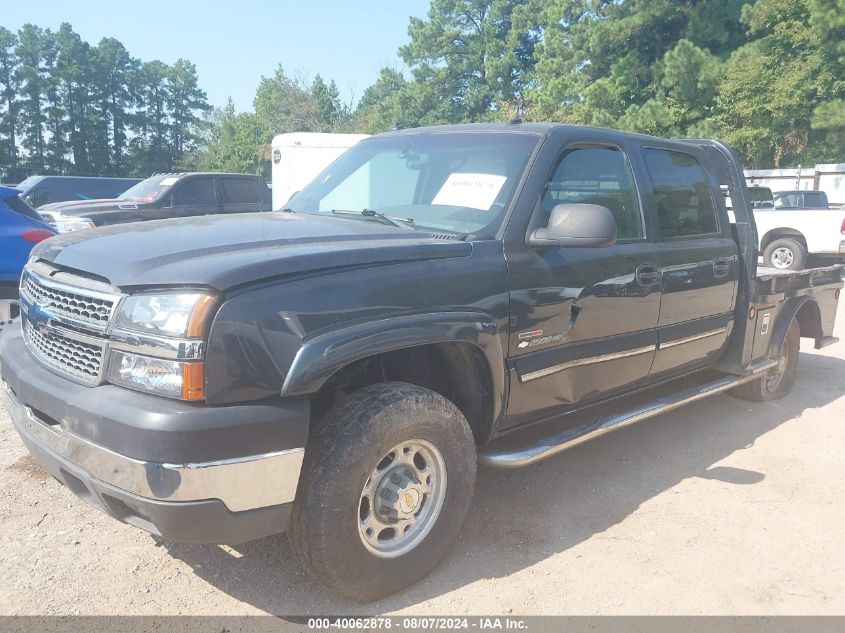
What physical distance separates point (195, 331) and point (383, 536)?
1219mm

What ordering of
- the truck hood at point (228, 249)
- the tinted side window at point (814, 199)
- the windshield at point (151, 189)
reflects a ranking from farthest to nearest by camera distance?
the tinted side window at point (814, 199), the windshield at point (151, 189), the truck hood at point (228, 249)

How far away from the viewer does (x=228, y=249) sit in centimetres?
257

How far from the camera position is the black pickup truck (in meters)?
2.27

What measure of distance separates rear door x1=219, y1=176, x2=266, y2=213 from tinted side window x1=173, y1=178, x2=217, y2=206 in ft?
0.78

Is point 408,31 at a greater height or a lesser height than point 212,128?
greater

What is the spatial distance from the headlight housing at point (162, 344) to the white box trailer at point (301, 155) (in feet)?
38.3

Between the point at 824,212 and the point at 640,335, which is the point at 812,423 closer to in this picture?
the point at 640,335

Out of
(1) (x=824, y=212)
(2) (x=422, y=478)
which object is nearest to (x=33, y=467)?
(2) (x=422, y=478)

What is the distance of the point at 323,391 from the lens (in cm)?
283

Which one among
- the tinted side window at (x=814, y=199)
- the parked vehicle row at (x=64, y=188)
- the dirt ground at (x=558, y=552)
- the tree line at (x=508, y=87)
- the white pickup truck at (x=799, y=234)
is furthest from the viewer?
the tree line at (x=508, y=87)

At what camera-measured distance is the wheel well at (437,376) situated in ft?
9.41

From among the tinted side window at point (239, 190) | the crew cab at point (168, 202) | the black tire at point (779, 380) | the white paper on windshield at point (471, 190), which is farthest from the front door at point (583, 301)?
the tinted side window at point (239, 190)

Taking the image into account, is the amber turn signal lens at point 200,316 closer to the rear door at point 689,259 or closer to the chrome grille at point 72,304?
the chrome grille at point 72,304

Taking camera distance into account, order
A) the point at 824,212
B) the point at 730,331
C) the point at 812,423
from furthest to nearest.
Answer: the point at 824,212, the point at 812,423, the point at 730,331
